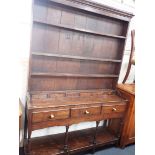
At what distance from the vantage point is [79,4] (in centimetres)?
179

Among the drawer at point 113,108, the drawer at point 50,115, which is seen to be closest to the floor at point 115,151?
the drawer at point 113,108

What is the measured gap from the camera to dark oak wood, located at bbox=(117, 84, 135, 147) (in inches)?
86.4

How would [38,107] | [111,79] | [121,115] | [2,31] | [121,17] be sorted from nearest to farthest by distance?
1. [2,31]
2. [38,107]
3. [121,17]
4. [121,115]
5. [111,79]

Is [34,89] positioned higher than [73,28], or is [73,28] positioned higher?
[73,28]

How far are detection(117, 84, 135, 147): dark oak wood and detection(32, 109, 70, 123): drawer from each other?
91 cm

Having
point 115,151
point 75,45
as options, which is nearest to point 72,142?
point 115,151

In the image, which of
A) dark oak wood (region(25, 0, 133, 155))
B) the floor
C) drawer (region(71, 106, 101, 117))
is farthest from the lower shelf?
drawer (region(71, 106, 101, 117))

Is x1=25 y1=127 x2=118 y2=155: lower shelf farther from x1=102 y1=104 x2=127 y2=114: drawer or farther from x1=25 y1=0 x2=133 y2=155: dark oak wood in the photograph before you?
x1=102 y1=104 x2=127 y2=114: drawer

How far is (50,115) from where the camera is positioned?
5.58 ft

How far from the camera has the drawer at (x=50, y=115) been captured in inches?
65.0

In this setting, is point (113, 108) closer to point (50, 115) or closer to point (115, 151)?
point (115, 151)
